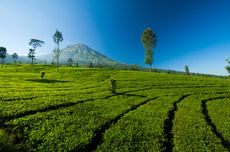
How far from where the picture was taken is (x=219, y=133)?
87.1 ft

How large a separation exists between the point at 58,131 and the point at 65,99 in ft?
38.2

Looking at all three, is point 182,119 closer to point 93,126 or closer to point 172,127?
point 172,127

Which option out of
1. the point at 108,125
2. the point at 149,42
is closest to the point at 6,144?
the point at 108,125

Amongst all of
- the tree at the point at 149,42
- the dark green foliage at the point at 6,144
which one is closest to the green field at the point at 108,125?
the dark green foliage at the point at 6,144

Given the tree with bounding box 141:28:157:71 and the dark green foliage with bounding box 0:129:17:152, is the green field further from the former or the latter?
the tree with bounding box 141:28:157:71

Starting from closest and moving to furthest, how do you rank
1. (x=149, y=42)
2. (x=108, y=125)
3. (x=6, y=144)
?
1. (x=6, y=144)
2. (x=108, y=125)
3. (x=149, y=42)

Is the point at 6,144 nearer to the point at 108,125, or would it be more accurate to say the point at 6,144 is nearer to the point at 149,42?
the point at 108,125

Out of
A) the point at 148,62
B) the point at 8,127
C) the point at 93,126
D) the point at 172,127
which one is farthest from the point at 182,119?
the point at 148,62

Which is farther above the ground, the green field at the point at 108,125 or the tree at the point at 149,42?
the tree at the point at 149,42

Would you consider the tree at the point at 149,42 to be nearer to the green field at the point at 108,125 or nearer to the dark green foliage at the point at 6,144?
the green field at the point at 108,125

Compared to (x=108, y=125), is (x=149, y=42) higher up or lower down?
higher up

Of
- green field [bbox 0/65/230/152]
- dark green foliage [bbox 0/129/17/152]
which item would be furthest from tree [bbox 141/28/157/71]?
dark green foliage [bbox 0/129/17/152]

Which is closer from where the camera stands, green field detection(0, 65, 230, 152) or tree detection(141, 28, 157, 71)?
green field detection(0, 65, 230, 152)

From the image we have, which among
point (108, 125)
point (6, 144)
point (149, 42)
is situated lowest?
point (108, 125)
